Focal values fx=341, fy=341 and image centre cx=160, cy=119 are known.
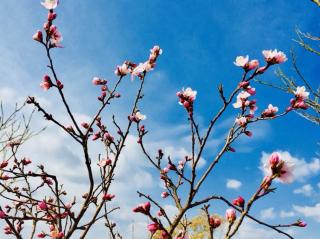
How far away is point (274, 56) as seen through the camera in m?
2.67

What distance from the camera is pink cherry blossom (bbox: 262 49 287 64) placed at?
105 inches

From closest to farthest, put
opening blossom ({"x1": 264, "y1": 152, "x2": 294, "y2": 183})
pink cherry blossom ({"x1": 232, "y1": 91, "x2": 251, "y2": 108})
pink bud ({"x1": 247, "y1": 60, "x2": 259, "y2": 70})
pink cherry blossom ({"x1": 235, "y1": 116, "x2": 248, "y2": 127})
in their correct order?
1. opening blossom ({"x1": 264, "y1": 152, "x2": 294, "y2": 183})
2. pink bud ({"x1": 247, "y1": 60, "x2": 259, "y2": 70})
3. pink cherry blossom ({"x1": 235, "y1": 116, "x2": 248, "y2": 127})
4. pink cherry blossom ({"x1": 232, "y1": 91, "x2": 251, "y2": 108})

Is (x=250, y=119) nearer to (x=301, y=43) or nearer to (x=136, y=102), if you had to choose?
(x=136, y=102)

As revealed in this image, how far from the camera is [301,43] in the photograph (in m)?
7.61

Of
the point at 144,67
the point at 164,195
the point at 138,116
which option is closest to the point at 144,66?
the point at 144,67

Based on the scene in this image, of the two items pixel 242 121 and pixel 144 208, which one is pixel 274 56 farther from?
pixel 144 208

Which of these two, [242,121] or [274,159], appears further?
[242,121]

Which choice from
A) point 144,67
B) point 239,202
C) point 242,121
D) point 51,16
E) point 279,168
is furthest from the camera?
point 144,67

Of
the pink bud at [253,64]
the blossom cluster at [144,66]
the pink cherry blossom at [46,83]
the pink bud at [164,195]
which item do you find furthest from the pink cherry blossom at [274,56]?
the pink bud at [164,195]

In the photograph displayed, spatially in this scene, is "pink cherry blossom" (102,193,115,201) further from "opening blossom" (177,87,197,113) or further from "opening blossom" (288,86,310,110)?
"opening blossom" (288,86,310,110)

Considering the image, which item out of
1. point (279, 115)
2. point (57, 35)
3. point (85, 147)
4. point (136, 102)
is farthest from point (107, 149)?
point (279, 115)

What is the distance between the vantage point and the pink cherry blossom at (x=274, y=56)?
8.74 ft

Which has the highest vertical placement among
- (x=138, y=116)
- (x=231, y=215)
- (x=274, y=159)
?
(x=138, y=116)

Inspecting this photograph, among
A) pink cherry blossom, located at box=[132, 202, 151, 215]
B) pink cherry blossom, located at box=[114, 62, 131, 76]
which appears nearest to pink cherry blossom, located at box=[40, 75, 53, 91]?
pink cherry blossom, located at box=[114, 62, 131, 76]
